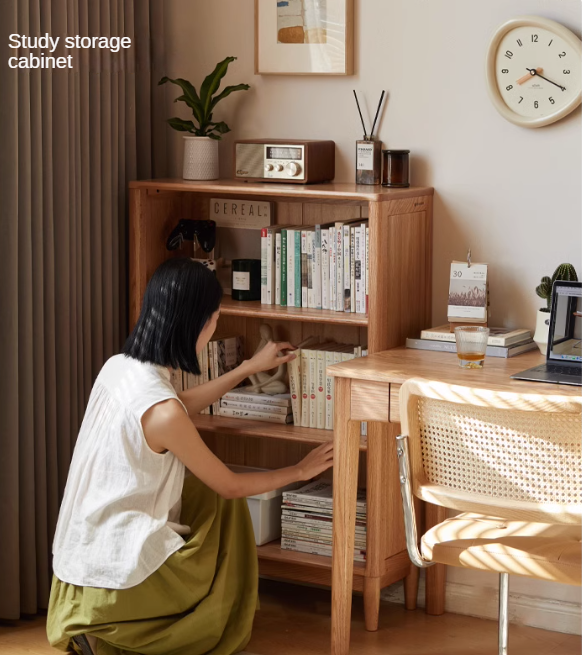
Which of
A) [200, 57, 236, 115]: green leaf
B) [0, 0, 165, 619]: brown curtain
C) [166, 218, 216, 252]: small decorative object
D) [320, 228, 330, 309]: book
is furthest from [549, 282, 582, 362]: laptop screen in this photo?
[0, 0, 165, 619]: brown curtain

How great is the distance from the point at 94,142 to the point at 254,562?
1297mm

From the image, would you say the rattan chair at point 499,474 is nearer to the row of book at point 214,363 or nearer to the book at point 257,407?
the book at point 257,407

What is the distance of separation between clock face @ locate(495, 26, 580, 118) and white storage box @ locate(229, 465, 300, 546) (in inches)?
52.1

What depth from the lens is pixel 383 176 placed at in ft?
9.87

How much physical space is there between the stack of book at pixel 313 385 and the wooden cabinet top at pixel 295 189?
17.6 inches

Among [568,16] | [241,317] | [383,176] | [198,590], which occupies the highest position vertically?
[568,16]

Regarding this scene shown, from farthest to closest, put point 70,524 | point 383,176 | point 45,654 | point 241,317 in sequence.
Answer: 1. point 241,317
2. point 383,176
3. point 45,654
4. point 70,524

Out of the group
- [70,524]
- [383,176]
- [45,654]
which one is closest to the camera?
[70,524]

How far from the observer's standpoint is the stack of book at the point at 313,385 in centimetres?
304

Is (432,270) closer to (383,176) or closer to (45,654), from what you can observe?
(383,176)

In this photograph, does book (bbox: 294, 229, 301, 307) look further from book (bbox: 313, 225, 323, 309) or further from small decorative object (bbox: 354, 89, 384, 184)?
small decorative object (bbox: 354, 89, 384, 184)

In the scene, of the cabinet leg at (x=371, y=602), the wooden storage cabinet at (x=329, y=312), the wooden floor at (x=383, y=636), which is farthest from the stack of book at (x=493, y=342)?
the wooden floor at (x=383, y=636)

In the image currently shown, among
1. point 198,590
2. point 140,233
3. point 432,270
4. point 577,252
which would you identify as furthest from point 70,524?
point 577,252

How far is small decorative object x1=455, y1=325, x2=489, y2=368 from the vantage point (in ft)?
8.53
